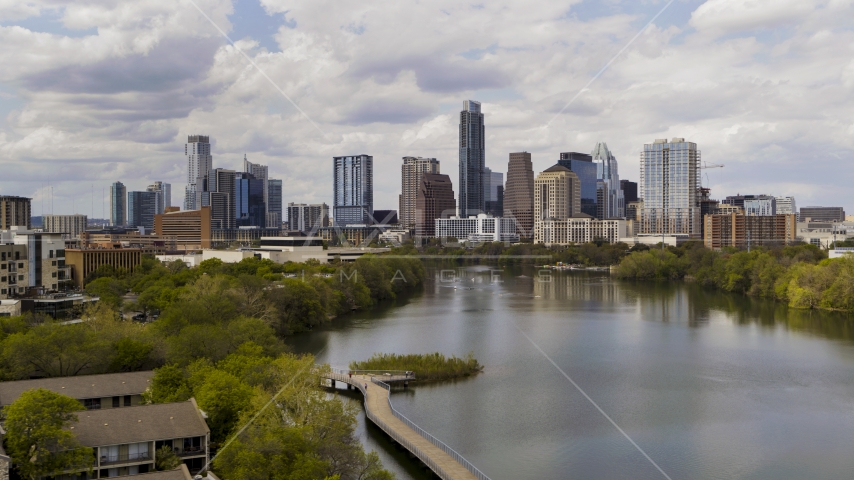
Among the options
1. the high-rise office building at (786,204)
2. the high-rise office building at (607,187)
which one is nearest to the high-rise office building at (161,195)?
the high-rise office building at (607,187)

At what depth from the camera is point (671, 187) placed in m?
58.6

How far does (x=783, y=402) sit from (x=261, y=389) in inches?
294

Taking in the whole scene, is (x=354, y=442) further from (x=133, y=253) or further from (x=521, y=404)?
(x=133, y=253)

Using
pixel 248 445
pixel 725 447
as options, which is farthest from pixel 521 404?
pixel 248 445

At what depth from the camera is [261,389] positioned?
7.97m

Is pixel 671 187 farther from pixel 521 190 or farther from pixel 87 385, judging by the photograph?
pixel 87 385

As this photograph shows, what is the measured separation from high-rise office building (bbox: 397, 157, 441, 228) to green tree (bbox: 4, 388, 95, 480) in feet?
193

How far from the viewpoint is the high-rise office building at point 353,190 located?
48.6m

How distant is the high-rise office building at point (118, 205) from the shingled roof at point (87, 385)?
65.8m

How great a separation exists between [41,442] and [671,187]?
5740 cm

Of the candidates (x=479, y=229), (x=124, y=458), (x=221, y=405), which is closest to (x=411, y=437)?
(x=221, y=405)

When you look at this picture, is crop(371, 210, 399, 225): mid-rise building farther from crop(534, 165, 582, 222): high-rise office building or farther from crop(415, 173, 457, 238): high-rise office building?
crop(534, 165, 582, 222): high-rise office building

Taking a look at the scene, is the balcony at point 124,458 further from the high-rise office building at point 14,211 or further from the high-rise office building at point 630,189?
the high-rise office building at point 630,189

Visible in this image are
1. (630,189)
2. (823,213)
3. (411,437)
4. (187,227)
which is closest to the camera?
(411,437)
